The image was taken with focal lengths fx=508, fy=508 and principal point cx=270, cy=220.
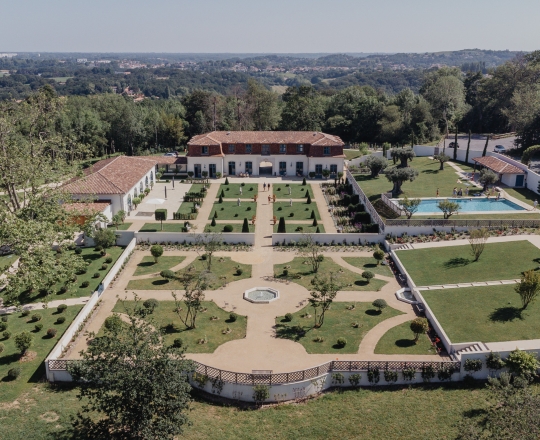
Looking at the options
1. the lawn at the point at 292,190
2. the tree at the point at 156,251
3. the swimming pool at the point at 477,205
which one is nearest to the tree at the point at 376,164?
the lawn at the point at 292,190

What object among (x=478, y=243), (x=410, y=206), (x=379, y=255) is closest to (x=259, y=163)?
(x=410, y=206)

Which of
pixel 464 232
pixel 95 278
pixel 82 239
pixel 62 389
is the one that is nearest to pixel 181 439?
pixel 62 389

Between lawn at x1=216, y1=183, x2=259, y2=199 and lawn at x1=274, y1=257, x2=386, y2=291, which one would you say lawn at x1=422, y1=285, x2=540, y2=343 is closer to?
lawn at x1=274, y1=257, x2=386, y2=291

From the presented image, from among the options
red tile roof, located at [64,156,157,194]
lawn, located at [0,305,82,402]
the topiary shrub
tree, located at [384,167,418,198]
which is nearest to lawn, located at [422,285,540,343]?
the topiary shrub

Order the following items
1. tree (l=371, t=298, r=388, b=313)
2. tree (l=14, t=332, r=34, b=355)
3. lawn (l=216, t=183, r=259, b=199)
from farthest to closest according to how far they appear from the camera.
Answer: lawn (l=216, t=183, r=259, b=199), tree (l=371, t=298, r=388, b=313), tree (l=14, t=332, r=34, b=355)

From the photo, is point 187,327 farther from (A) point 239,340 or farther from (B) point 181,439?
(B) point 181,439
